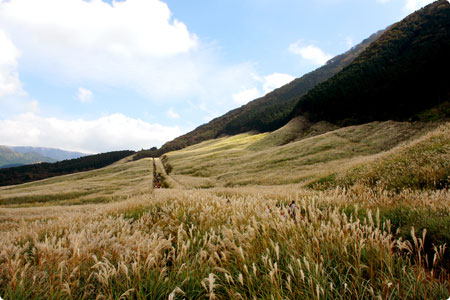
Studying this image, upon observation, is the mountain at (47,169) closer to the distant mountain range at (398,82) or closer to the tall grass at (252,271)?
the distant mountain range at (398,82)

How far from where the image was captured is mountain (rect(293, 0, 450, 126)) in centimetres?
5416

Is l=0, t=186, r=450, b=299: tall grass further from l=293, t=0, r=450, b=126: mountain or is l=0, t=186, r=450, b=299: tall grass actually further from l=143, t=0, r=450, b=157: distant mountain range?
l=293, t=0, r=450, b=126: mountain

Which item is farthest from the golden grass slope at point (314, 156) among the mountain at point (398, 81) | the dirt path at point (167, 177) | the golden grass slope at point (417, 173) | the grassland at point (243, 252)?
the grassland at point (243, 252)

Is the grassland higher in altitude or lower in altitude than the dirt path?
higher

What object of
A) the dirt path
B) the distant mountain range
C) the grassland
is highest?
the distant mountain range

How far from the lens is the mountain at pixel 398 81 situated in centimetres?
5416

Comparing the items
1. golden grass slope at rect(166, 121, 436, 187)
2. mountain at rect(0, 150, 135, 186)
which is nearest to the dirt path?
golden grass slope at rect(166, 121, 436, 187)

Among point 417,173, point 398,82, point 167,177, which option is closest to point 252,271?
point 417,173

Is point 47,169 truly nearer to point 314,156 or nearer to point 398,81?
point 314,156

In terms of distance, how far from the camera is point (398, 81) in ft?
209

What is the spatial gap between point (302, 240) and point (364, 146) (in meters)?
48.6

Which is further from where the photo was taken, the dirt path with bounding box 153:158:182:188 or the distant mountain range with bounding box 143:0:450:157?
the distant mountain range with bounding box 143:0:450:157

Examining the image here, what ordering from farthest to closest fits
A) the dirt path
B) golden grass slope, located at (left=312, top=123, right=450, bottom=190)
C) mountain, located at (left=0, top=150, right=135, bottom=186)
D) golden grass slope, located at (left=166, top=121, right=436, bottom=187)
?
1. mountain, located at (left=0, top=150, right=135, bottom=186)
2. the dirt path
3. golden grass slope, located at (left=166, top=121, right=436, bottom=187)
4. golden grass slope, located at (left=312, top=123, right=450, bottom=190)

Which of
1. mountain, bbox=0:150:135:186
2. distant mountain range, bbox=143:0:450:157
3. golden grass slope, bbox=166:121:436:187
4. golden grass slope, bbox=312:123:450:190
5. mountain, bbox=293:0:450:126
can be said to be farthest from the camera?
mountain, bbox=0:150:135:186
